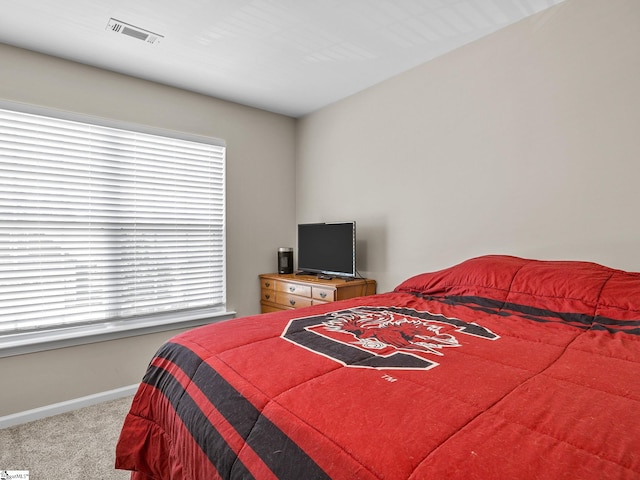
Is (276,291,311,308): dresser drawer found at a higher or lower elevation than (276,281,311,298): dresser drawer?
lower

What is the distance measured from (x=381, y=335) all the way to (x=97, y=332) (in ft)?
7.80

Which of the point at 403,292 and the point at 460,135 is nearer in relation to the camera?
the point at 403,292

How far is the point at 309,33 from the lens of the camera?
238 centimetres

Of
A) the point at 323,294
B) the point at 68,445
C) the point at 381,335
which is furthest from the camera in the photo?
the point at 323,294

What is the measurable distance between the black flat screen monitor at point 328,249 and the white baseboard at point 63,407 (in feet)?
6.03

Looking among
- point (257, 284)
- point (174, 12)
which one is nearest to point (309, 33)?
point (174, 12)

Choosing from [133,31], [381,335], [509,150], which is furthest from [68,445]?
[509,150]

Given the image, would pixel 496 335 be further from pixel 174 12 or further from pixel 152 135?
pixel 152 135

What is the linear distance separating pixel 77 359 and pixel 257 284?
65.2 inches

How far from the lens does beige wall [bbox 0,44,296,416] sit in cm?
250

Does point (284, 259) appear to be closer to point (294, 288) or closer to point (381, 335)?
point (294, 288)

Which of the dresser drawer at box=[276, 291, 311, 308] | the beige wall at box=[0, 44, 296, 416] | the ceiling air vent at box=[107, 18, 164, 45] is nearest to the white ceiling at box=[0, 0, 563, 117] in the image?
the ceiling air vent at box=[107, 18, 164, 45]

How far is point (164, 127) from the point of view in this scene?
10.3 feet

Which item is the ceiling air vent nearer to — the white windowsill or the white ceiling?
the white ceiling
